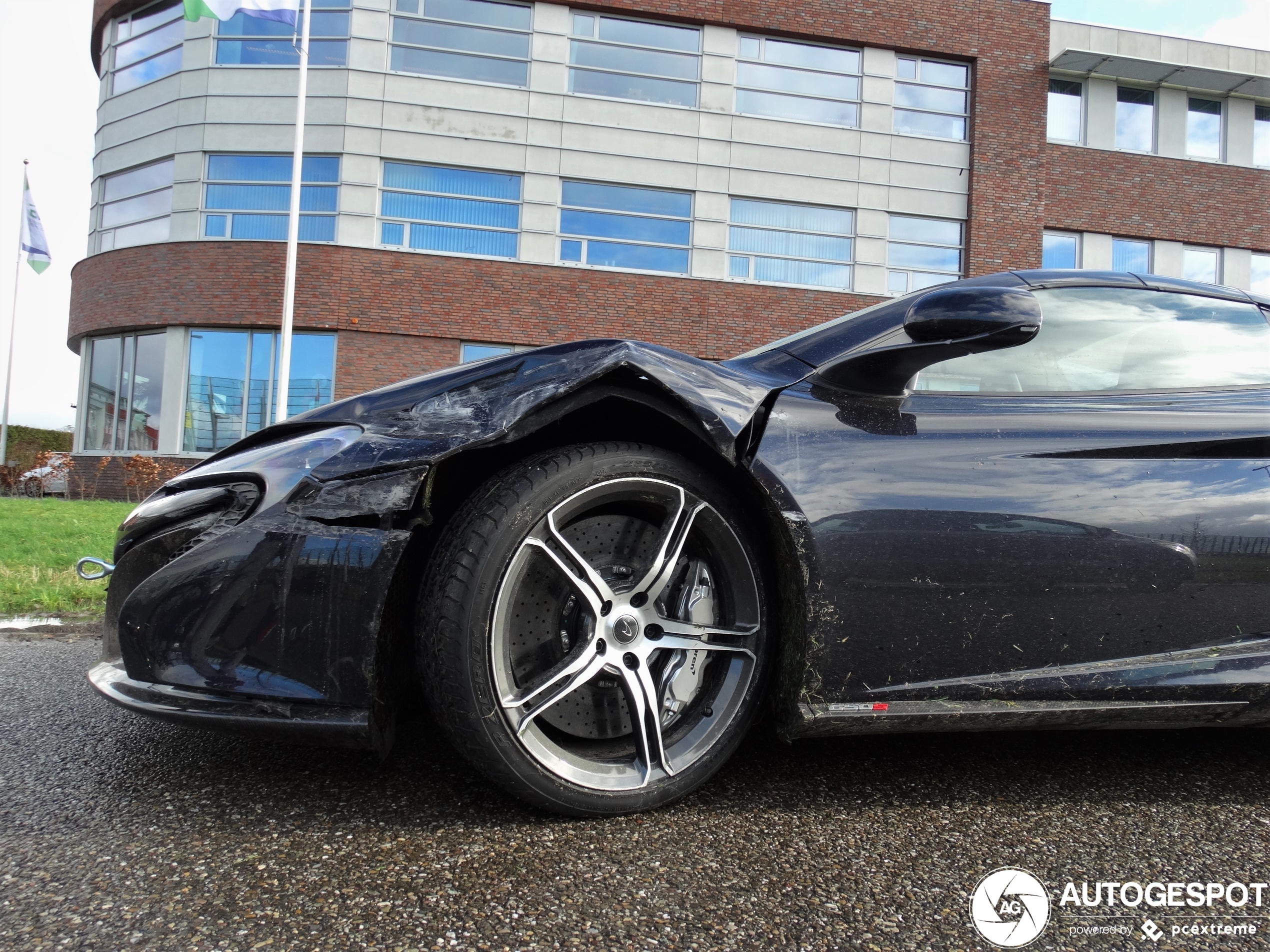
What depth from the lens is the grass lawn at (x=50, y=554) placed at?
3816 millimetres

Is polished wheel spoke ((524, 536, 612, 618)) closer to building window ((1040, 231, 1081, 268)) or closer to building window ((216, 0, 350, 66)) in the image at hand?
building window ((216, 0, 350, 66))

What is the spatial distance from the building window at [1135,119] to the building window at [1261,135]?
2326 millimetres

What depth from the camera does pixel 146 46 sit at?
1430 centimetres

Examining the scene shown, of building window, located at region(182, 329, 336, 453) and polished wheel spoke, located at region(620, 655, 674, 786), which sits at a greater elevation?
building window, located at region(182, 329, 336, 453)

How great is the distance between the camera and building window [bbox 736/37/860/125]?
14.0 m

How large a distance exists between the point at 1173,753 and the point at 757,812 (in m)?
1.32

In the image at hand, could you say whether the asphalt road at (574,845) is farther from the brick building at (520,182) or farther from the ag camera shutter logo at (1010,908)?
the brick building at (520,182)

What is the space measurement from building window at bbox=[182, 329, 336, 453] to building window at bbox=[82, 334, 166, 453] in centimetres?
72

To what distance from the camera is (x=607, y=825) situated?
155cm

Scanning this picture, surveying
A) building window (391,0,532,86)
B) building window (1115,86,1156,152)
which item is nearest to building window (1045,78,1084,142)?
building window (1115,86,1156,152)

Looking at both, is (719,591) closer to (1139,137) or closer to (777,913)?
(777,913)

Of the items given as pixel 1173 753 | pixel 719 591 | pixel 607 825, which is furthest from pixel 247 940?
pixel 1173 753

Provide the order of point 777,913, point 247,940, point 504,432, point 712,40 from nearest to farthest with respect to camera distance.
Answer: point 247,940 < point 777,913 < point 504,432 < point 712,40

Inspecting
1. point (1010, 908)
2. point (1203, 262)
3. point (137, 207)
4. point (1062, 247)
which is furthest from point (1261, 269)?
point (137, 207)
